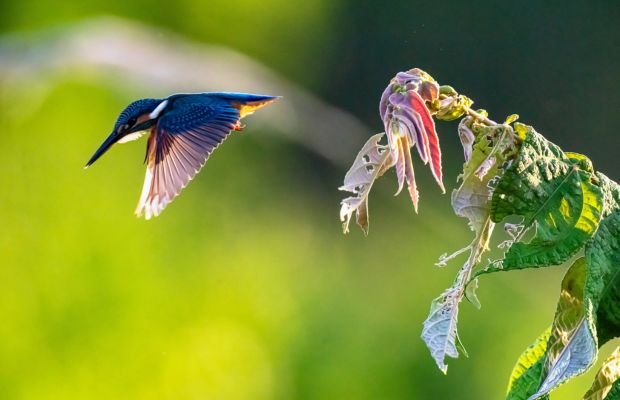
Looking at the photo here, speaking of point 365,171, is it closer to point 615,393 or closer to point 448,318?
point 448,318

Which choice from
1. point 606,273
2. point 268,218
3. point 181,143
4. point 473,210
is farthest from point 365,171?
point 268,218

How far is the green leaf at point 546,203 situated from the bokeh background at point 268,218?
A: 1.91 metres

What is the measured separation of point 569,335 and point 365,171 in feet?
0.64

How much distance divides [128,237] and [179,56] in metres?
0.90

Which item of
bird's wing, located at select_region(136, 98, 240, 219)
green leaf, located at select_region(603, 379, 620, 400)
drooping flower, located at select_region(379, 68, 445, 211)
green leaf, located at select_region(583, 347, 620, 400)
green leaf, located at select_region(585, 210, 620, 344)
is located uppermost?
bird's wing, located at select_region(136, 98, 240, 219)

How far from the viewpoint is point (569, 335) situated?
66cm

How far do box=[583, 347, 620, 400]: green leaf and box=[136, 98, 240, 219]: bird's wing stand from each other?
2.57 ft

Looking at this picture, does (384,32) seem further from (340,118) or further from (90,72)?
(90,72)

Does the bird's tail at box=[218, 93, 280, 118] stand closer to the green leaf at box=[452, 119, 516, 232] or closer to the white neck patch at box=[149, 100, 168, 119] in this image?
the white neck patch at box=[149, 100, 168, 119]

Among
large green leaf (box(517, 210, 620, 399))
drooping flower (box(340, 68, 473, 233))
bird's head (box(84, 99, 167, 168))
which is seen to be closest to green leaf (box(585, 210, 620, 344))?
large green leaf (box(517, 210, 620, 399))

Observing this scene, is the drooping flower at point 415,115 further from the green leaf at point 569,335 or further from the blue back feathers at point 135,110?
the blue back feathers at point 135,110

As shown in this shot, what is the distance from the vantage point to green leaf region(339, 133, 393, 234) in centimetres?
68

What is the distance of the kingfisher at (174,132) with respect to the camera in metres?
1.39

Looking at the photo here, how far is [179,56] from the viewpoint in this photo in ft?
10.3
